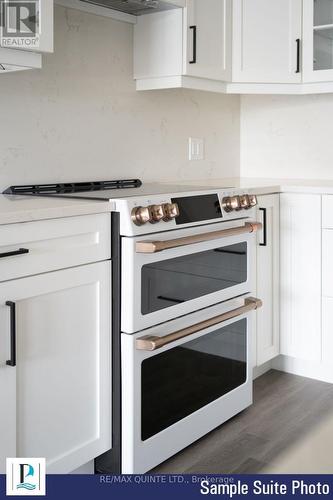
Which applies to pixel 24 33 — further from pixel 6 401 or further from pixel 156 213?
pixel 6 401

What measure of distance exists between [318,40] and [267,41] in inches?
9.8

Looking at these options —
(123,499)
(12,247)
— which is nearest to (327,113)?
(12,247)

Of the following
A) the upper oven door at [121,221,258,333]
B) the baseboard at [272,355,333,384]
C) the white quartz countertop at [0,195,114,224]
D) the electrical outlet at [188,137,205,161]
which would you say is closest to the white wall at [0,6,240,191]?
the electrical outlet at [188,137,205,161]

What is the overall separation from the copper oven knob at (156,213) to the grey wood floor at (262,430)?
0.88 meters

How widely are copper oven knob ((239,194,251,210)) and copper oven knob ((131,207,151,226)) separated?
60 cm

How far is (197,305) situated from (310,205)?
36.5 inches

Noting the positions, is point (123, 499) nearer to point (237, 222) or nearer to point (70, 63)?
point (237, 222)

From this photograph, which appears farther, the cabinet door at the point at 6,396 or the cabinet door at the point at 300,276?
the cabinet door at the point at 300,276

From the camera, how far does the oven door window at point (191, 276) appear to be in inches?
77.4

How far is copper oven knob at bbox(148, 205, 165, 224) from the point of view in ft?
6.26

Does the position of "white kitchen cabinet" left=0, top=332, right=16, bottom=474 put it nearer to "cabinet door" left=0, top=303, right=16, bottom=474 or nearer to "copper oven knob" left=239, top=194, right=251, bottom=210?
"cabinet door" left=0, top=303, right=16, bottom=474

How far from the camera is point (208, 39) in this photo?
2.73 m

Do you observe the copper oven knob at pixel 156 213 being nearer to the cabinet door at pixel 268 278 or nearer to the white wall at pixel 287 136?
the cabinet door at pixel 268 278

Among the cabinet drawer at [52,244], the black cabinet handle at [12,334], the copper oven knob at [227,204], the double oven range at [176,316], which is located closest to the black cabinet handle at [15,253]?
the cabinet drawer at [52,244]
